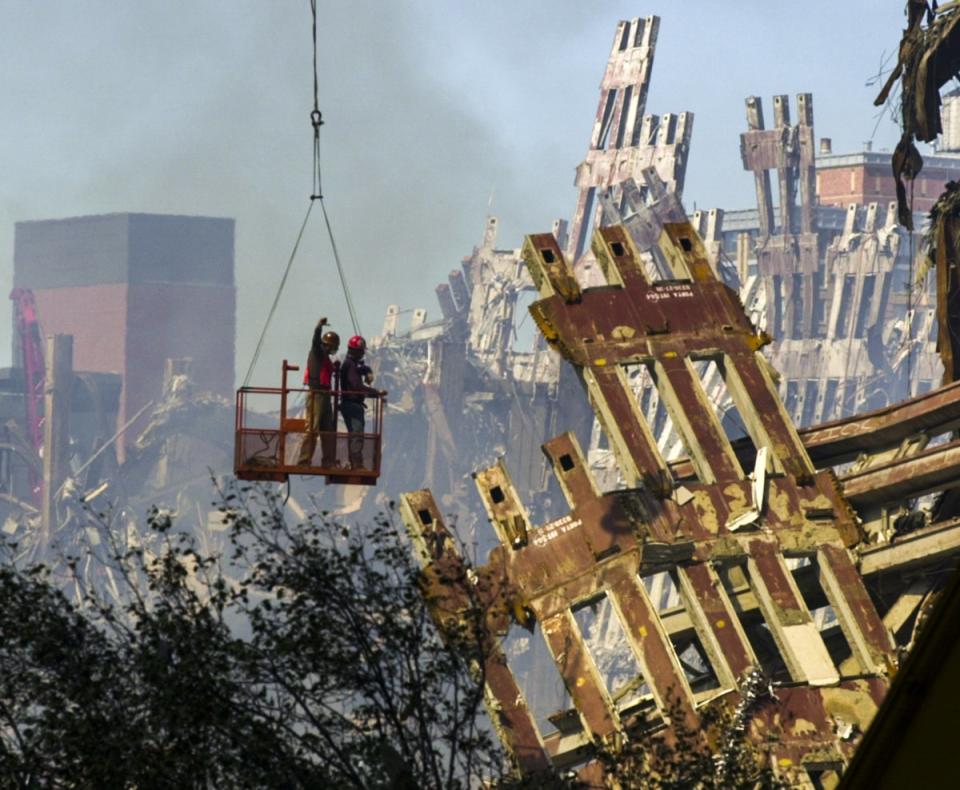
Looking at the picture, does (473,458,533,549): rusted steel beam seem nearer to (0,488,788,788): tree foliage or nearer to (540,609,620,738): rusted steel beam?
(540,609,620,738): rusted steel beam

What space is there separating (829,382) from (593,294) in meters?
132

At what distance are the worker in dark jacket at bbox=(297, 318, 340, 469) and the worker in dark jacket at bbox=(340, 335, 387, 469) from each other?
20cm

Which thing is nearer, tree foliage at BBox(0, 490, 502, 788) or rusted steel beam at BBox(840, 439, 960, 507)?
tree foliage at BBox(0, 490, 502, 788)

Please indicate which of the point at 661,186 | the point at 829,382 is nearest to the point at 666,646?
the point at 661,186

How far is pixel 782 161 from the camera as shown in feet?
493

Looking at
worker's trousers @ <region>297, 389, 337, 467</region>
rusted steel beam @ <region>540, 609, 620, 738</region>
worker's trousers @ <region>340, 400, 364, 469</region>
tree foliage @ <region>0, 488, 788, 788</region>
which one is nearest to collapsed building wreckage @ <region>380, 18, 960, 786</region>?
rusted steel beam @ <region>540, 609, 620, 738</region>

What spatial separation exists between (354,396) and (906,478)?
35.7 ft

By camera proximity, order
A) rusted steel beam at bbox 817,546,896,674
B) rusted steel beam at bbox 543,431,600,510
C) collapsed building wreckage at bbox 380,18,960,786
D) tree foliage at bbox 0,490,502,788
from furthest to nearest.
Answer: rusted steel beam at bbox 543,431,600,510, rusted steel beam at bbox 817,546,896,674, collapsed building wreckage at bbox 380,18,960,786, tree foliage at bbox 0,490,502,788

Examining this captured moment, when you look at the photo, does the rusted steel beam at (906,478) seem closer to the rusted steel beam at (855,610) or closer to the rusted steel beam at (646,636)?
the rusted steel beam at (855,610)

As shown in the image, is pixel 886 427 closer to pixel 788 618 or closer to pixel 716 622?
pixel 788 618

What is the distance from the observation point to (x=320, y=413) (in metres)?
26.8

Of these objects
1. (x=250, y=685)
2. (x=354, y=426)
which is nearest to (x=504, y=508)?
(x=354, y=426)

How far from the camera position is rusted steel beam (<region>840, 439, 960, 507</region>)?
32.9m

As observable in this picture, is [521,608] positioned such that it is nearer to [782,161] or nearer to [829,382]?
[782,161]
